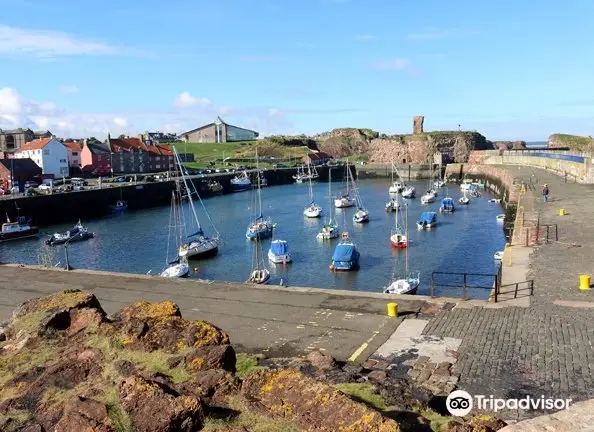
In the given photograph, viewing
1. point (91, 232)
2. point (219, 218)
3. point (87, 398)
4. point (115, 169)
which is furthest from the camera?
point (115, 169)

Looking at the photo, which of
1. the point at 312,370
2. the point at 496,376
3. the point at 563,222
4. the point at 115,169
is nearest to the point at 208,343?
the point at 312,370

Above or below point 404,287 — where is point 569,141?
above

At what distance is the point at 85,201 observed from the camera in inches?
3371

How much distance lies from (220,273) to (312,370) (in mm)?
33324

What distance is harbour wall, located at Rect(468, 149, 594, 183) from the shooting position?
66.4m

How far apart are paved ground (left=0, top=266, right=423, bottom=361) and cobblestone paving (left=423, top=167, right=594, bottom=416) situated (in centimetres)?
241

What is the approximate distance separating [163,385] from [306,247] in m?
45.9

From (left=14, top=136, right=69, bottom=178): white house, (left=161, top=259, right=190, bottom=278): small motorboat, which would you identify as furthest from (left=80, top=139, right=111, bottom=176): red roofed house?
(left=161, top=259, right=190, bottom=278): small motorboat

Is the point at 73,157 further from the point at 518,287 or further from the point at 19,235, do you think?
the point at 518,287

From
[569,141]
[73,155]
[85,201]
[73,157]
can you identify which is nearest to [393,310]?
[85,201]

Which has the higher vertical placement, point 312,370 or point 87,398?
point 87,398

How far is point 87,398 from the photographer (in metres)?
8.87

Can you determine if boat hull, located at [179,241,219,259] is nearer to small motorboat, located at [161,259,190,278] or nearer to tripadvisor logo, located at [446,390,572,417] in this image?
small motorboat, located at [161,259,190,278]

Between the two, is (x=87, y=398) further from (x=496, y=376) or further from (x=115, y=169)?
(x=115, y=169)
